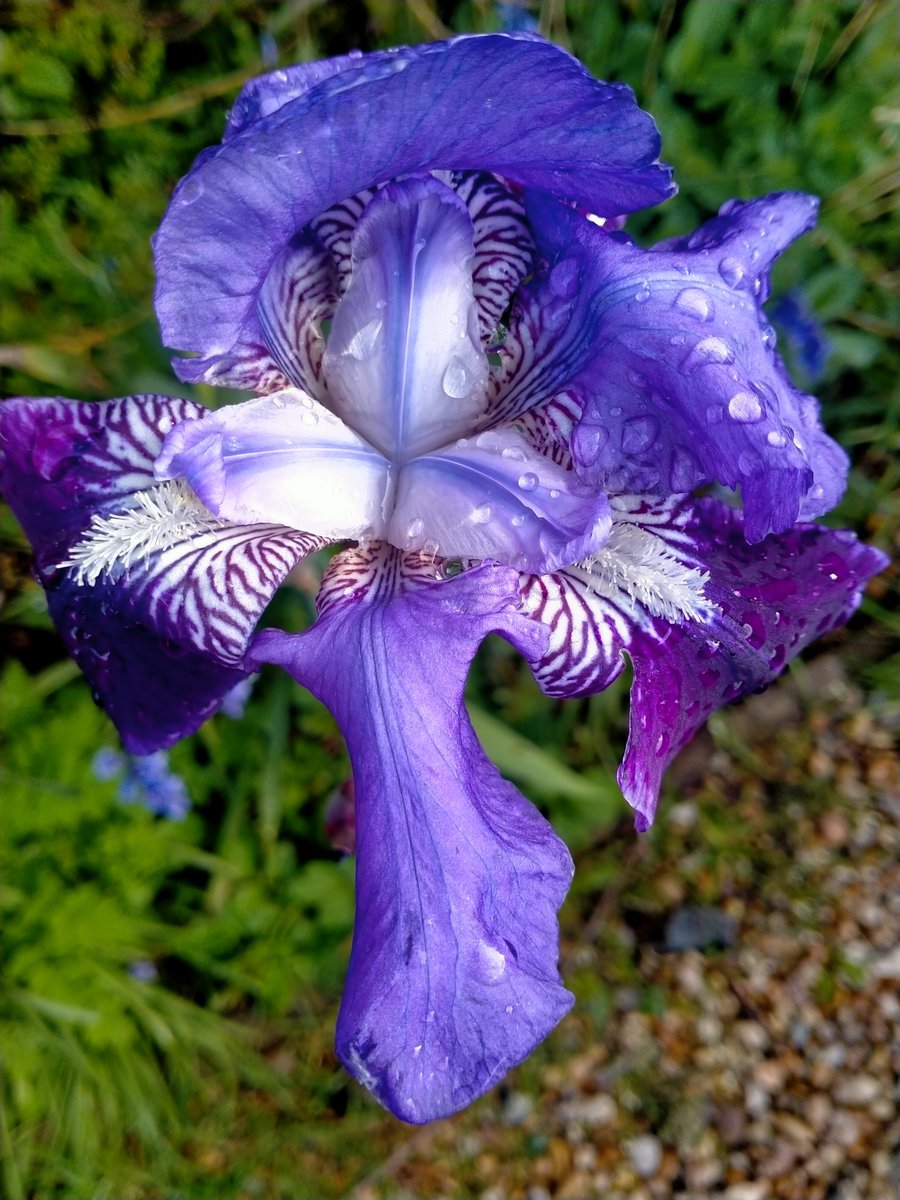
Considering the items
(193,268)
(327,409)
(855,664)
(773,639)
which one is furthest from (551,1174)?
(193,268)

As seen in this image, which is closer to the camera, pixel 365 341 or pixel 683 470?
pixel 683 470

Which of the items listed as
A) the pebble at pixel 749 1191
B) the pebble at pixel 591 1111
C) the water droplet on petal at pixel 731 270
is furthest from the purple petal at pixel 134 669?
the pebble at pixel 749 1191

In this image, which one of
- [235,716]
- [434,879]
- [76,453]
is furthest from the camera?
[235,716]

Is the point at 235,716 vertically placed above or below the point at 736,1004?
above

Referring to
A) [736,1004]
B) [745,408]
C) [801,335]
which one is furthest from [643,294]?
[736,1004]

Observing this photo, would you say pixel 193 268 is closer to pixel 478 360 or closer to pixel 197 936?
pixel 478 360

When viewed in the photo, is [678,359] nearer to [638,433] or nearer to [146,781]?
[638,433]

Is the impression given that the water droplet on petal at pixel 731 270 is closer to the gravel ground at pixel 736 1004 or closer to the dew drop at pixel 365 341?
the dew drop at pixel 365 341
